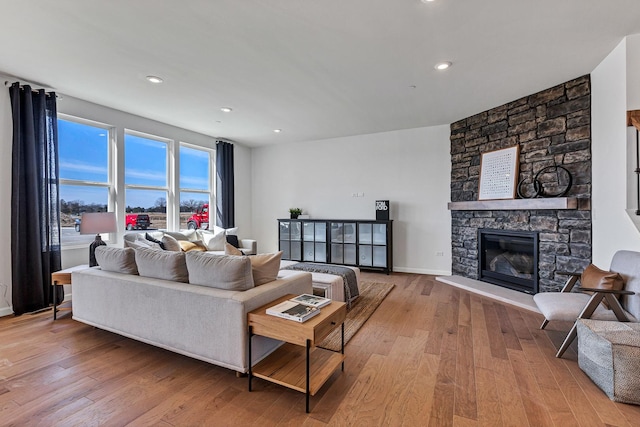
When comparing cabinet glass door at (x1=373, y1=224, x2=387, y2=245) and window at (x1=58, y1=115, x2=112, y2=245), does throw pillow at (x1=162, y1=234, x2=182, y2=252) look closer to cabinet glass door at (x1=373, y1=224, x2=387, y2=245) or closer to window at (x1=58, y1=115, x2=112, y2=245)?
window at (x1=58, y1=115, x2=112, y2=245)

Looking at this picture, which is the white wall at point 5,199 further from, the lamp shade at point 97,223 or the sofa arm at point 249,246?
the sofa arm at point 249,246

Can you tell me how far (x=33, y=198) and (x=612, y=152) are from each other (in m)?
6.17

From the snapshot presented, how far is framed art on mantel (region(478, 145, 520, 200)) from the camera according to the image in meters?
4.04

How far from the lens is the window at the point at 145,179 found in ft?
15.5

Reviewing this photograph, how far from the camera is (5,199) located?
3.36m

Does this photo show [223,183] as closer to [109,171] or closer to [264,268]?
[109,171]

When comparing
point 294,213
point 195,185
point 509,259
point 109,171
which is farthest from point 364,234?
point 109,171

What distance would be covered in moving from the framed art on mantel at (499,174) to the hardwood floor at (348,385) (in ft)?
6.18

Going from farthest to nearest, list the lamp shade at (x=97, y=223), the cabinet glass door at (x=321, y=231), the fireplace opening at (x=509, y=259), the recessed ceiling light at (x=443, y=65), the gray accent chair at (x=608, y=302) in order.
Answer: the cabinet glass door at (x=321, y=231) < the fireplace opening at (x=509, y=259) < the lamp shade at (x=97, y=223) < the recessed ceiling light at (x=443, y=65) < the gray accent chair at (x=608, y=302)

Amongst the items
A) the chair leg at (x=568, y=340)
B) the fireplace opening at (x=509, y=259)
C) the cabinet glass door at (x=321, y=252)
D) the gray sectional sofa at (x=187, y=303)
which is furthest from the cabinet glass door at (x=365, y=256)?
the chair leg at (x=568, y=340)

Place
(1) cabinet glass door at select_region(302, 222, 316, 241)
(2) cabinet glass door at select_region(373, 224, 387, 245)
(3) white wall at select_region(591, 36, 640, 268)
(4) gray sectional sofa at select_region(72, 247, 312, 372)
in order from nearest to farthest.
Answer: (4) gray sectional sofa at select_region(72, 247, 312, 372)
(3) white wall at select_region(591, 36, 640, 268)
(2) cabinet glass door at select_region(373, 224, 387, 245)
(1) cabinet glass door at select_region(302, 222, 316, 241)

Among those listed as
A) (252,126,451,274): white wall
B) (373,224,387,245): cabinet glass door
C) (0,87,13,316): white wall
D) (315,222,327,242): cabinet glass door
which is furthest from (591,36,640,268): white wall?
(0,87,13,316): white wall

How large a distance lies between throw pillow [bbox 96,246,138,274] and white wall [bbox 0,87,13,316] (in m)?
1.59

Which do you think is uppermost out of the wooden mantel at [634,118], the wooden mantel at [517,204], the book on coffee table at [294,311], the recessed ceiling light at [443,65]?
the recessed ceiling light at [443,65]
